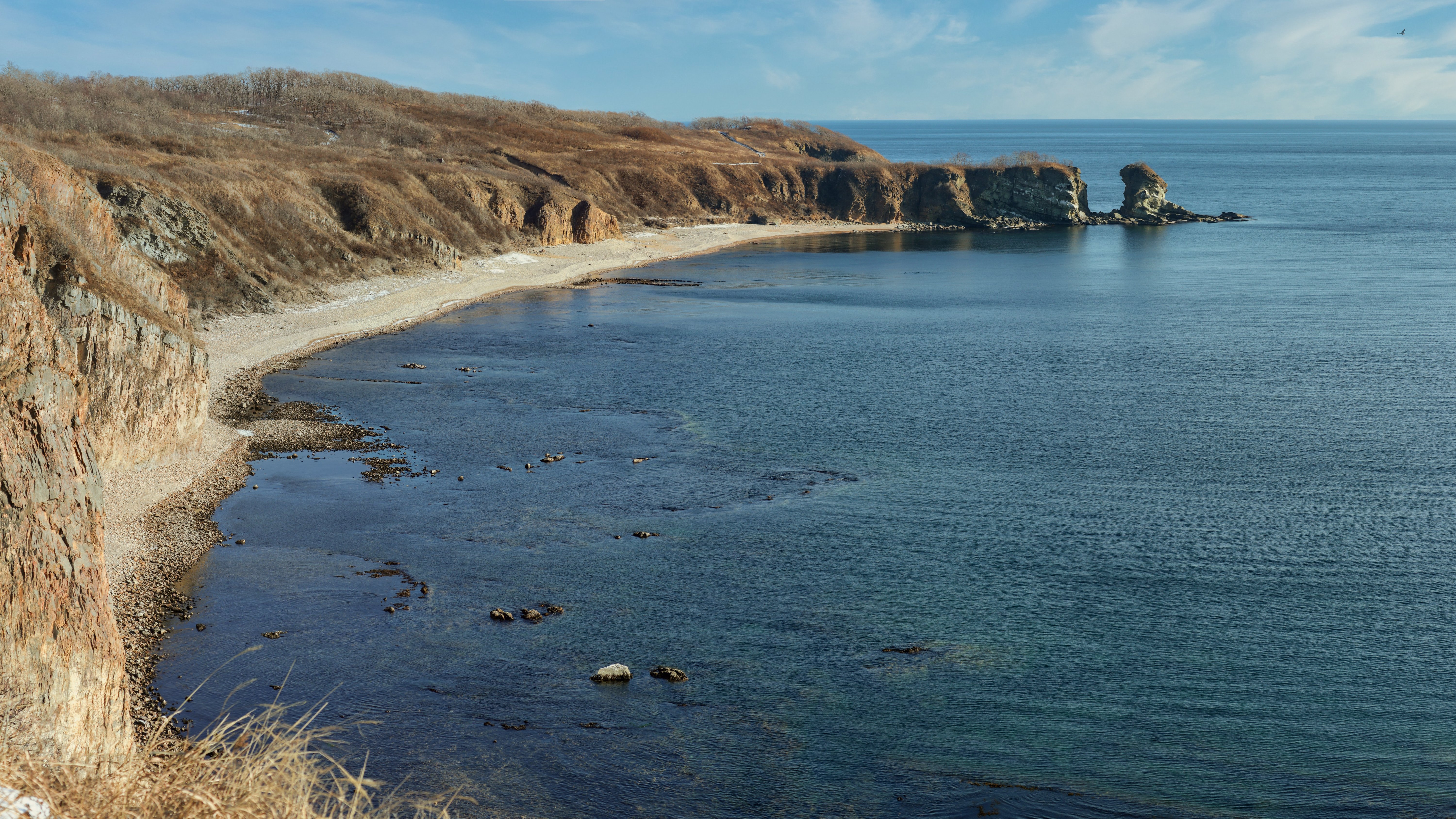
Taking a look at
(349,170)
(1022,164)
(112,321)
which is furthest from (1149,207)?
(112,321)

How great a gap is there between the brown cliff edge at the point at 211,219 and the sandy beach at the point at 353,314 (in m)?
0.79

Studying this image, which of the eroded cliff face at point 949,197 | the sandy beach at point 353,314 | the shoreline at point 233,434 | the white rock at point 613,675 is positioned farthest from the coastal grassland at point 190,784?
the eroded cliff face at point 949,197

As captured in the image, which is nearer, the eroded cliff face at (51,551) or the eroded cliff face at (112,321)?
the eroded cliff face at (51,551)

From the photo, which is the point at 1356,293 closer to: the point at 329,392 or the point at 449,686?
the point at 329,392

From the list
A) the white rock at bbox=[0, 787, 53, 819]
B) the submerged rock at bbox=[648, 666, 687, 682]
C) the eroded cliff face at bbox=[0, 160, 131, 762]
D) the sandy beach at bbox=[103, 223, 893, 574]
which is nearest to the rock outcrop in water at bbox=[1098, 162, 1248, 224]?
the sandy beach at bbox=[103, 223, 893, 574]

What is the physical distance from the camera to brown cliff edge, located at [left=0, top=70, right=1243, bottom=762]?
15.7m

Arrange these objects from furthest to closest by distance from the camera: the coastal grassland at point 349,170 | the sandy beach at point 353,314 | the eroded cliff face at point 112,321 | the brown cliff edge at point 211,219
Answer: the coastal grassland at point 349,170, the eroded cliff face at point 112,321, the sandy beach at point 353,314, the brown cliff edge at point 211,219

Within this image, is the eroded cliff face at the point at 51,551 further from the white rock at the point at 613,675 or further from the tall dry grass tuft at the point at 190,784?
the white rock at the point at 613,675

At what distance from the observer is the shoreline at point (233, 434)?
25.1 meters

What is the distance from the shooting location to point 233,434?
132 ft

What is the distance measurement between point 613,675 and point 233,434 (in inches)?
966

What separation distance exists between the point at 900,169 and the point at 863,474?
118998mm

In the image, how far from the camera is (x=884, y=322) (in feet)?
235

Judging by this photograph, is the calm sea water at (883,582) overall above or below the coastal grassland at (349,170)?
below
